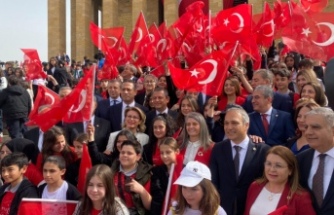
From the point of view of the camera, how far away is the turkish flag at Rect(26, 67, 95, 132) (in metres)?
6.89

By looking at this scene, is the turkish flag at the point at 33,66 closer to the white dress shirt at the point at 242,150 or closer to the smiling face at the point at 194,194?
the white dress shirt at the point at 242,150

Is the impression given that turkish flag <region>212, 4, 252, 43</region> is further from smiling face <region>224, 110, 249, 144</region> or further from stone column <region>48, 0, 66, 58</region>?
stone column <region>48, 0, 66, 58</region>

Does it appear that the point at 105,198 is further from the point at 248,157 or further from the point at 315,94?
the point at 315,94

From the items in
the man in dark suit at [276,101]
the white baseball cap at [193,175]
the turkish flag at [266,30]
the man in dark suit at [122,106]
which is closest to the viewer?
the white baseball cap at [193,175]

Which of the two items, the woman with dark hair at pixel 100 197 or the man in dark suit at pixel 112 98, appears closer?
the woman with dark hair at pixel 100 197

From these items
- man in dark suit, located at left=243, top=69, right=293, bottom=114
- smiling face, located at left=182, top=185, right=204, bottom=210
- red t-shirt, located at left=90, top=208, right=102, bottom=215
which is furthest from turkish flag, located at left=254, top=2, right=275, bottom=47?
smiling face, located at left=182, top=185, right=204, bottom=210

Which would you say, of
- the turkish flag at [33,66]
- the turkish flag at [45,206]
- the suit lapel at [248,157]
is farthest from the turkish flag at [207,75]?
the turkish flag at [33,66]

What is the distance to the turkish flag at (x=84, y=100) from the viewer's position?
691 centimetres

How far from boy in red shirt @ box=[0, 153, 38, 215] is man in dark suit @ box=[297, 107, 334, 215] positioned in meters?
3.26

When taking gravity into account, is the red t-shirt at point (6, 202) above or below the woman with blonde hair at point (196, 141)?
below

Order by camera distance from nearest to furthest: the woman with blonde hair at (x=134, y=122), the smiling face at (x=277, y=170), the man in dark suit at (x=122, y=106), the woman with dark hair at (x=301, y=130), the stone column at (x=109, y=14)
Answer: the smiling face at (x=277, y=170) → the woman with dark hair at (x=301, y=130) → the woman with blonde hair at (x=134, y=122) → the man in dark suit at (x=122, y=106) → the stone column at (x=109, y=14)

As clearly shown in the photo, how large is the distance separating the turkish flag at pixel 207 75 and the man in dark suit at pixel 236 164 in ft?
6.80

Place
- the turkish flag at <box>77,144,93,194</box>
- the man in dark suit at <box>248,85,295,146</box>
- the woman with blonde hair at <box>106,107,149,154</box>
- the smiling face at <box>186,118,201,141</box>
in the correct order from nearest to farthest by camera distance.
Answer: the smiling face at <box>186,118,201,141</box> < the turkish flag at <box>77,144,93,194</box> < the man in dark suit at <box>248,85,295,146</box> < the woman with blonde hair at <box>106,107,149,154</box>

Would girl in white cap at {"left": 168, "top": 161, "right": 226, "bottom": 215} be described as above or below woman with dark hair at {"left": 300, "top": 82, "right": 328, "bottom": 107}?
below
